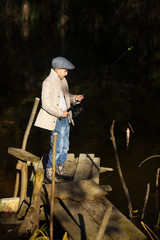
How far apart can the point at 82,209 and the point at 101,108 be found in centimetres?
768

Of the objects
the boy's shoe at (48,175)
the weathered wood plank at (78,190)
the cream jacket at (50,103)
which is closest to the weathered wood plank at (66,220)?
the weathered wood plank at (78,190)

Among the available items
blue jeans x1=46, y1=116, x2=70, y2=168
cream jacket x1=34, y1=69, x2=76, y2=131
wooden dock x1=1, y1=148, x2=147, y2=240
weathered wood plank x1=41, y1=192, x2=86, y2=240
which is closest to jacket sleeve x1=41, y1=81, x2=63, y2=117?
cream jacket x1=34, y1=69, x2=76, y2=131

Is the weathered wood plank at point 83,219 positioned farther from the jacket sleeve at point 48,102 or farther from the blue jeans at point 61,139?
the jacket sleeve at point 48,102

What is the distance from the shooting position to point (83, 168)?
725cm

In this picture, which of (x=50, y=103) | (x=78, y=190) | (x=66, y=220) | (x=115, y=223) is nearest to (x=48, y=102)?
(x=50, y=103)

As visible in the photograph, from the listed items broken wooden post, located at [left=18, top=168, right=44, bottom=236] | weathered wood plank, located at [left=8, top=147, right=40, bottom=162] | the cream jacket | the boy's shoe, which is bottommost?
broken wooden post, located at [left=18, top=168, right=44, bottom=236]

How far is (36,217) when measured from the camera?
5.75 meters

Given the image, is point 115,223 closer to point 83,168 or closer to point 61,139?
point 61,139

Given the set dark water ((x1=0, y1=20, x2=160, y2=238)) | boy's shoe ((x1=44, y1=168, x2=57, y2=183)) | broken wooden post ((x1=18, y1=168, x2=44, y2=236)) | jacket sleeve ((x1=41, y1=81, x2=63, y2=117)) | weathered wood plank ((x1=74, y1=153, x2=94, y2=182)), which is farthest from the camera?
dark water ((x1=0, y1=20, x2=160, y2=238))

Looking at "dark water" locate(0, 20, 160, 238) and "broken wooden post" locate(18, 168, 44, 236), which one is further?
"dark water" locate(0, 20, 160, 238)

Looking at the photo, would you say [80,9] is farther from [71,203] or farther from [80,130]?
[71,203]

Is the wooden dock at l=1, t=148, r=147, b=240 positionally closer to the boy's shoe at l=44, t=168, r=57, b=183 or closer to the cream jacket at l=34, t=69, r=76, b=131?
the boy's shoe at l=44, t=168, r=57, b=183

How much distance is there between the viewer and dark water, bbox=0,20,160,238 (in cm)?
809

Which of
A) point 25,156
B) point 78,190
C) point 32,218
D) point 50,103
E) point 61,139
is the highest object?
point 50,103
